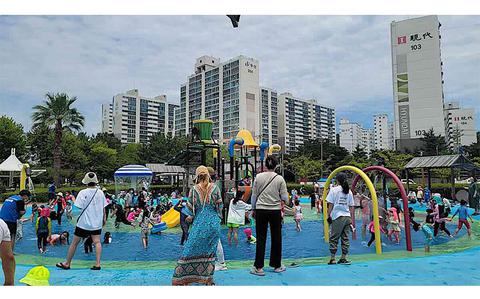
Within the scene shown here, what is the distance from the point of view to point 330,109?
452 ft

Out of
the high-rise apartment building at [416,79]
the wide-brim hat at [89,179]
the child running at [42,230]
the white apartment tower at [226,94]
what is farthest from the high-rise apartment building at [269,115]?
the wide-brim hat at [89,179]

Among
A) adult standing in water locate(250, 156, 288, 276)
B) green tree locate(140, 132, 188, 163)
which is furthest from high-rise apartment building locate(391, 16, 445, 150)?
adult standing in water locate(250, 156, 288, 276)

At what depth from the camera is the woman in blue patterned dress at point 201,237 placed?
4.47 meters

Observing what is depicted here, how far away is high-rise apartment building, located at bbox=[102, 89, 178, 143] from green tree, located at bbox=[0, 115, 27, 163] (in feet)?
232

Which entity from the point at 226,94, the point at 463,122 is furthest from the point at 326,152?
the point at 463,122

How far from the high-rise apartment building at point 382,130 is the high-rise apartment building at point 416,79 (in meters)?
78.2

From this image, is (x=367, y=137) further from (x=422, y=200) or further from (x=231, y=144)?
→ (x=231, y=144)

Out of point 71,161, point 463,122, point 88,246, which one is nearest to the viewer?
point 88,246

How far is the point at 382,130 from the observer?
165875 mm

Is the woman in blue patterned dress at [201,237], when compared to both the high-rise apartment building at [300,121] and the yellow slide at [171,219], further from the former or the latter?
the high-rise apartment building at [300,121]

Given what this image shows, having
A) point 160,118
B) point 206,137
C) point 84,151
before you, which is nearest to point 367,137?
point 160,118

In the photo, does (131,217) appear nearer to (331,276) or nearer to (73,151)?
(331,276)

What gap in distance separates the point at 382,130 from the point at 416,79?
83647mm

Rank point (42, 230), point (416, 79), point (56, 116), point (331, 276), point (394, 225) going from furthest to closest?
point (416, 79)
point (56, 116)
point (394, 225)
point (42, 230)
point (331, 276)
